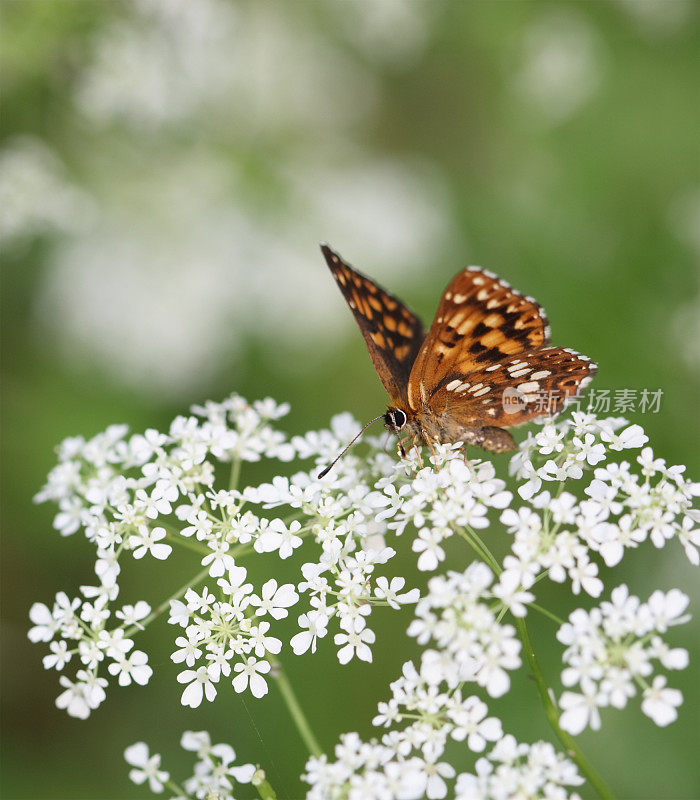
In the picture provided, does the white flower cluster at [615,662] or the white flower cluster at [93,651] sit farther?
the white flower cluster at [93,651]

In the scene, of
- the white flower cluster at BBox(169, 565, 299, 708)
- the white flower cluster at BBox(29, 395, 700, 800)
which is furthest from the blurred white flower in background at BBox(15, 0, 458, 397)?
the white flower cluster at BBox(169, 565, 299, 708)

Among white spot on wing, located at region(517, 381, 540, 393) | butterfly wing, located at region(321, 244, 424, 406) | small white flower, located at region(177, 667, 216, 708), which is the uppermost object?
butterfly wing, located at region(321, 244, 424, 406)

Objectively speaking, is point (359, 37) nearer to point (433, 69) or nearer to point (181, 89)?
point (433, 69)

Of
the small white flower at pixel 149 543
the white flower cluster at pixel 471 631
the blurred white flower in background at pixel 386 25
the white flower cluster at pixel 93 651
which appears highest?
the blurred white flower in background at pixel 386 25

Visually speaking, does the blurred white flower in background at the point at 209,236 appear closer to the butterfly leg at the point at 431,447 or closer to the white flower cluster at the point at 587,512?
the butterfly leg at the point at 431,447

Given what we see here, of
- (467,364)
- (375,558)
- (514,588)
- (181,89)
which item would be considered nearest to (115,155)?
(181,89)

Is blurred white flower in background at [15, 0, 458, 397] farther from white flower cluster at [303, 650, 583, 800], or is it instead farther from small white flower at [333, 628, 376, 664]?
white flower cluster at [303, 650, 583, 800]

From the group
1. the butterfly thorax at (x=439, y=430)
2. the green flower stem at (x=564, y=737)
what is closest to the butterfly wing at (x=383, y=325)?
the butterfly thorax at (x=439, y=430)
